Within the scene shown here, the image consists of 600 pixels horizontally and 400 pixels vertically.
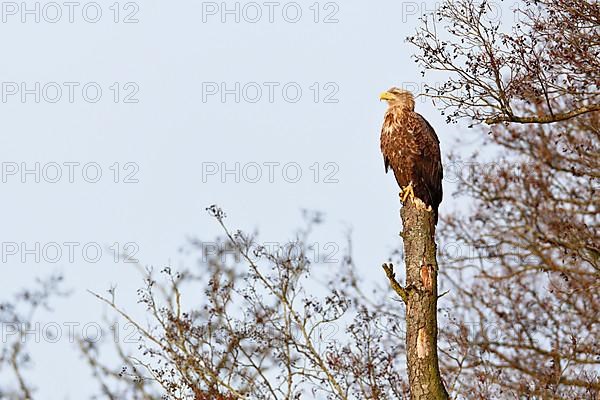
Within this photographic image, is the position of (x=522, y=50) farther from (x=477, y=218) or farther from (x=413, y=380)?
(x=477, y=218)

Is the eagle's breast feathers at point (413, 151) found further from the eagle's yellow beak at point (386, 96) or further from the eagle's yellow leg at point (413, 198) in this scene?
the eagle's yellow leg at point (413, 198)

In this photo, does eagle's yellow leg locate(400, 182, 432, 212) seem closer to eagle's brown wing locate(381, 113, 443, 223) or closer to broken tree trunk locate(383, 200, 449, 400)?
broken tree trunk locate(383, 200, 449, 400)

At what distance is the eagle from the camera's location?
30.9 feet

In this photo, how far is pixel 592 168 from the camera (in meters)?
12.6

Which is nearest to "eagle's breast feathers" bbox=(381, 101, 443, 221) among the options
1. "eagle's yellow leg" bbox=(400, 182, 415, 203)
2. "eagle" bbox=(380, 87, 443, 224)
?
"eagle" bbox=(380, 87, 443, 224)

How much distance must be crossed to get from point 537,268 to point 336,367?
4641mm

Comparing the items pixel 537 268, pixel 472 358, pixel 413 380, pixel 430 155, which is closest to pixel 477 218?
pixel 537 268

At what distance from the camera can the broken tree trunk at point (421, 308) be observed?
678 cm

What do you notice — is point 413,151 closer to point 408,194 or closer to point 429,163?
point 429,163

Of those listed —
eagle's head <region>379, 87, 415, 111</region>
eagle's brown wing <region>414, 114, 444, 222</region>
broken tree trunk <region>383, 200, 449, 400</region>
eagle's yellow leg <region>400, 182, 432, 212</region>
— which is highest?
eagle's head <region>379, 87, 415, 111</region>

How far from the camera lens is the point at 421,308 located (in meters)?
6.91

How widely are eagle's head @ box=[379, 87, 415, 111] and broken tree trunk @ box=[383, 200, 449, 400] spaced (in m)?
2.90

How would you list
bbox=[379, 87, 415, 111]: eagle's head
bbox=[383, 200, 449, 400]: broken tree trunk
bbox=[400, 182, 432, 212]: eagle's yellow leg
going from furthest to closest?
bbox=[379, 87, 415, 111]: eagle's head → bbox=[400, 182, 432, 212]: eagle's yellow leg → bbox=[383, 200, 449, 400]: broken tree trunk

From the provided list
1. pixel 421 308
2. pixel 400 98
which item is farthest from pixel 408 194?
pixel 400 98
